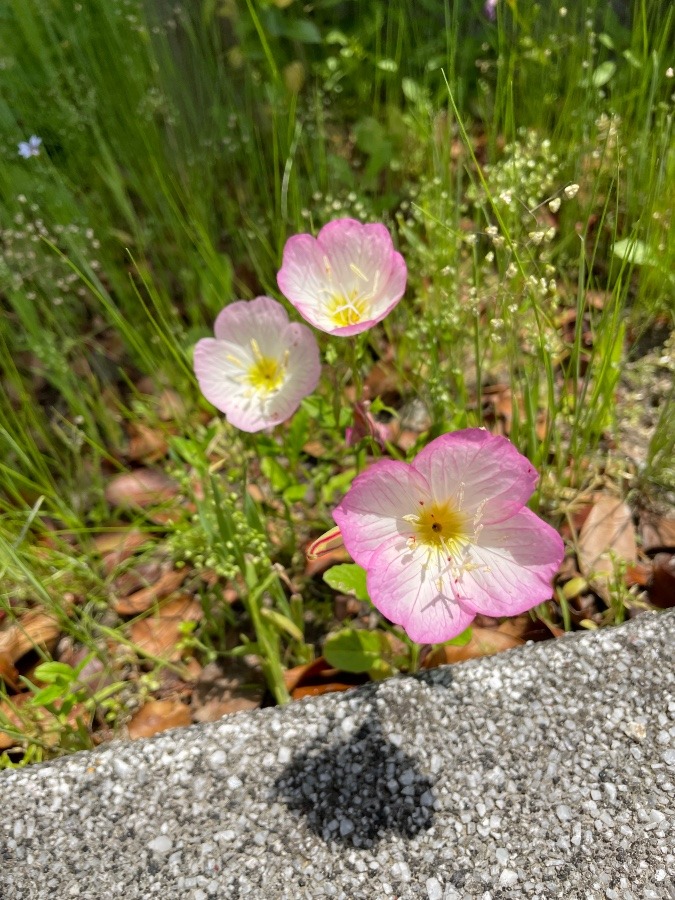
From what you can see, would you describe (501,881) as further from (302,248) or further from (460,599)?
(302,248)

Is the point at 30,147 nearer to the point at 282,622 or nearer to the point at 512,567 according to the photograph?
the point at 282,622

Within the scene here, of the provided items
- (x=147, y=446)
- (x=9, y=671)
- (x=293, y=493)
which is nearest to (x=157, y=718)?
(x=9, y=671)

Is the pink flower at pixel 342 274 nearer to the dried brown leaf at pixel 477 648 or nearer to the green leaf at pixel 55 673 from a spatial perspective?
the dried brown leaf at pixel 477 648

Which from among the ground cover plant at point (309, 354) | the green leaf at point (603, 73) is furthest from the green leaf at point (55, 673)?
the green leaf at point (603, 73)

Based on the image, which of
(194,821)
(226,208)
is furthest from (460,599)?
(226,208)

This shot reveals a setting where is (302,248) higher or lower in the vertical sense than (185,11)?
lower
